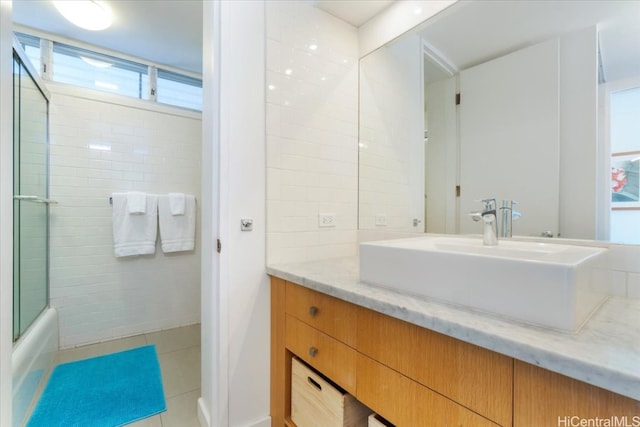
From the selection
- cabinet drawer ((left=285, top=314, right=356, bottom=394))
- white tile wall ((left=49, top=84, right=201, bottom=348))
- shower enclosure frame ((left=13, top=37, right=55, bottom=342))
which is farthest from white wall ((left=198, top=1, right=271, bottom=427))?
white tile wall ((left=49, top=84, right=201, bottom=348))

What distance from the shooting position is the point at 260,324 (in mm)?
1424

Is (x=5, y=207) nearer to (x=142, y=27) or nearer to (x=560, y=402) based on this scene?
(x=560, y=402)

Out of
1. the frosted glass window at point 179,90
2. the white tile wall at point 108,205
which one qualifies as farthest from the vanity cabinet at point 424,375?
the frosted glass window at point 179,90

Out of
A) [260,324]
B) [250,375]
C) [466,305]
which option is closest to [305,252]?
[260,324]

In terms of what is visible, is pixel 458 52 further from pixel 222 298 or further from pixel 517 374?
pixel 222 298

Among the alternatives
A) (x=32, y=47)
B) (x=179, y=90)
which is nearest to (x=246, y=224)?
(x=179, y=90)

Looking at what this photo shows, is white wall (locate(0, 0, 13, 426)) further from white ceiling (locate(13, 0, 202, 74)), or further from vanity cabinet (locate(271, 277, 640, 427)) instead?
white ceiling (locate(13, 0, 202, 74))

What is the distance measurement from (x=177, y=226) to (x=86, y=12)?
1.68m

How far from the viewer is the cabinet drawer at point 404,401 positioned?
68 centimetres

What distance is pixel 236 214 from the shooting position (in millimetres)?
1344

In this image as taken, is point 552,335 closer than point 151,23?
Yes

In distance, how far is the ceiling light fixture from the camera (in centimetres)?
175

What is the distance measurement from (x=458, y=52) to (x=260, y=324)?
5.55 feet

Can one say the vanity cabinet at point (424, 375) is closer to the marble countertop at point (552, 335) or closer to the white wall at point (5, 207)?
the marble countertop at point (552, 335)
